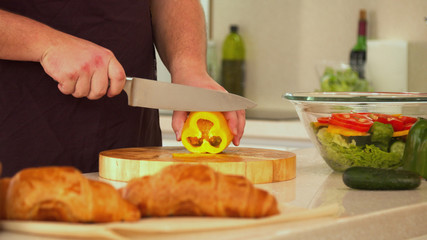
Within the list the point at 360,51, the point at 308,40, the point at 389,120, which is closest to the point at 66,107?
the point at 389,120

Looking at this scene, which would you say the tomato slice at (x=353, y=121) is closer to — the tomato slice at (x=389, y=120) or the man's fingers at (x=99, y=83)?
the tomato slice at (x=389, y=120)

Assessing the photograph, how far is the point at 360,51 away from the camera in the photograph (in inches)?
132

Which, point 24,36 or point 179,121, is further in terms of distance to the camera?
point 179,121

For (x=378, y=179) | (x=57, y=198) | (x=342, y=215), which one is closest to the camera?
(x=57, y=198)

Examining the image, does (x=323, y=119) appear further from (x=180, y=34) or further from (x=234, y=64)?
(x=234, y=64)

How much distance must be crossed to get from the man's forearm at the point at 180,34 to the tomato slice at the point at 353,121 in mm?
432

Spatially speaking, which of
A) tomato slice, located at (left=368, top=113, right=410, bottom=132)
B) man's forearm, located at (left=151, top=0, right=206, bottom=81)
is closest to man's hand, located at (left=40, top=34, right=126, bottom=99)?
man's forearm, located at (left=151, top=0, right=206, bottom=81)

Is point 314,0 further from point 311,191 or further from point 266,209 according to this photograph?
point 266,209

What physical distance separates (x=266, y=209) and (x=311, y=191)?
14.4 inches

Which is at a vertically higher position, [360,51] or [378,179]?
[360,51]

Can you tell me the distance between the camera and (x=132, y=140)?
165cm

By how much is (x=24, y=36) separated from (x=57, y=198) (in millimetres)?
743

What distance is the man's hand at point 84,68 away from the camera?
1.26m

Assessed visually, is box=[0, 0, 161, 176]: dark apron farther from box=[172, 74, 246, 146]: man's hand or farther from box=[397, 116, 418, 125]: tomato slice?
box=[397, 116, 418, 125]: tomato slice
